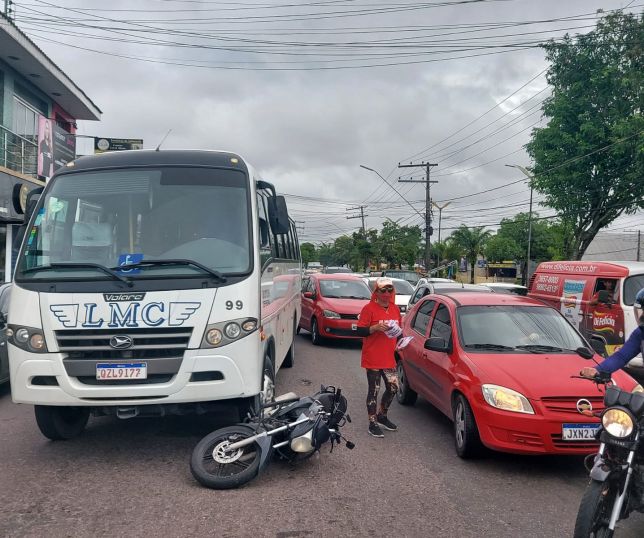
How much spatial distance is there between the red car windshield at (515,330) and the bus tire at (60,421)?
400 cm

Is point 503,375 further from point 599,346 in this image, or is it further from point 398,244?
point 398,244

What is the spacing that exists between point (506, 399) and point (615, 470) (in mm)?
1987

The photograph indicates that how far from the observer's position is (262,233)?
6.23 m

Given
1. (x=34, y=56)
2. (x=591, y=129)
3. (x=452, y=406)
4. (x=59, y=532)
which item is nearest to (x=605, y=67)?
(x=591, y=129)

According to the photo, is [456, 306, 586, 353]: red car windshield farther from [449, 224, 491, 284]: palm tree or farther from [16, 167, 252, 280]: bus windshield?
[449, 224, 491, 284]: palm tree

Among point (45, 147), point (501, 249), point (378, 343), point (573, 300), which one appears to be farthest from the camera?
point (501, 249)

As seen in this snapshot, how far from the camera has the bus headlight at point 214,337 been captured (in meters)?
5.29

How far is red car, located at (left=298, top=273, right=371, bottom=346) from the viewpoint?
1405 cm

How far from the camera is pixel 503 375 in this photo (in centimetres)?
569

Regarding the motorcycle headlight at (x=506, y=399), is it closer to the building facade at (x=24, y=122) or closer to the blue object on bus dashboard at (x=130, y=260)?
the blue object on bus dashboard at (x=130, y=260)

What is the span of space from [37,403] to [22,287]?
1.01 m

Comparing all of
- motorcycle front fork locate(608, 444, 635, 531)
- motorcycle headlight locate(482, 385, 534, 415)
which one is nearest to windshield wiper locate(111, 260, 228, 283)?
motorcycle headlight locate(482, 385, 534, 415)

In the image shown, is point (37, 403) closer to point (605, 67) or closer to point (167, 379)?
point (167, 379)

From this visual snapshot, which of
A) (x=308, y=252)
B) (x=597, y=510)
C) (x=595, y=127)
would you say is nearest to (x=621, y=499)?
(x=597, y=510)
